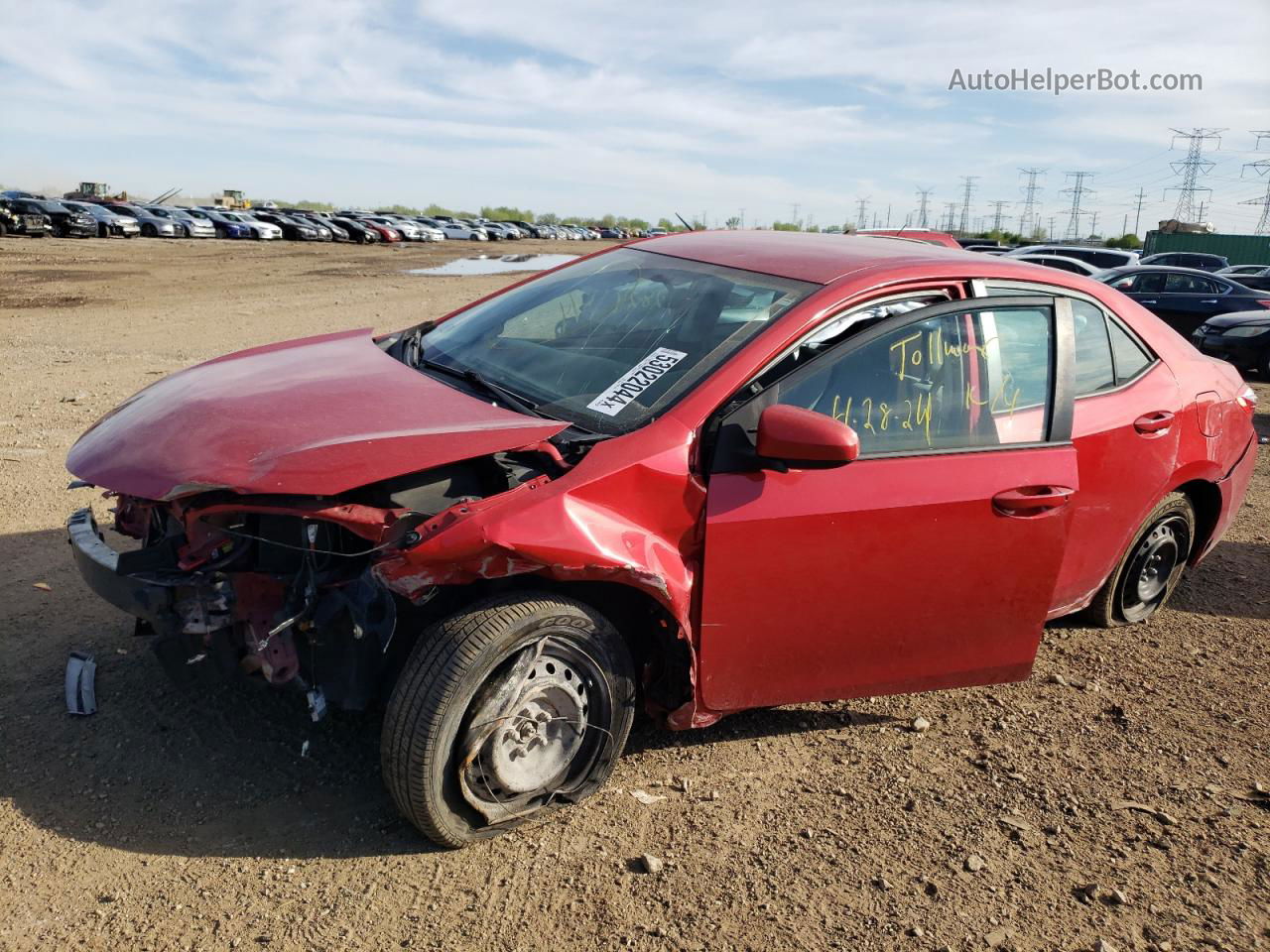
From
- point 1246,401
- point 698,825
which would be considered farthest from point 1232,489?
point 698,825

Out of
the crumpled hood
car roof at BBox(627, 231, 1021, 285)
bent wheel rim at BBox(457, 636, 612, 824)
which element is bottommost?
bent wheel rim at BBox(457, 636, 612, 824)

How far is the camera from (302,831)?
2863mm

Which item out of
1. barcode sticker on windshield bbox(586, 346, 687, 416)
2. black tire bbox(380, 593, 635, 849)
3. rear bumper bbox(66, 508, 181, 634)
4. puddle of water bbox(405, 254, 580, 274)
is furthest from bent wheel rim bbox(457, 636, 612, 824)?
puddle of water bbox(405, 254, 580, 274)

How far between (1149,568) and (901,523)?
220 centimetres

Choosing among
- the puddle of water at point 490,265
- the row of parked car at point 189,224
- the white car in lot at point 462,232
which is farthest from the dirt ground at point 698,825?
the white car in lot at point 462,232

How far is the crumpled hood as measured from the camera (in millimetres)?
2705

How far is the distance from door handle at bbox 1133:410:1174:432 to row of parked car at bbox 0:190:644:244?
37032 mm

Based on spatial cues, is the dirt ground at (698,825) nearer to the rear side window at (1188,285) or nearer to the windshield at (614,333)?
the windshield at (614,333)

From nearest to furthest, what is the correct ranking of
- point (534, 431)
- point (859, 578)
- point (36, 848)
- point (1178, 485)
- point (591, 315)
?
1. point (36, 848)
2. point (534, 431)
3. point (859, 578)
4. point (591, 315)
5. point (1178, 485)

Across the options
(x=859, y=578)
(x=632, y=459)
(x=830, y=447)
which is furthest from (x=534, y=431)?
(x=859, y=578)

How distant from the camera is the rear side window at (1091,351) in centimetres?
379

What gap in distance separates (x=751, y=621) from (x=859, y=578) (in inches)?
15.5

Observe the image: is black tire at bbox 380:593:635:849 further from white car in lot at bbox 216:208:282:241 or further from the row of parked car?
white car in lot at bbox 216:208:282:241

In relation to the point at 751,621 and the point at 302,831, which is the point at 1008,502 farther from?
the point at 302,831
